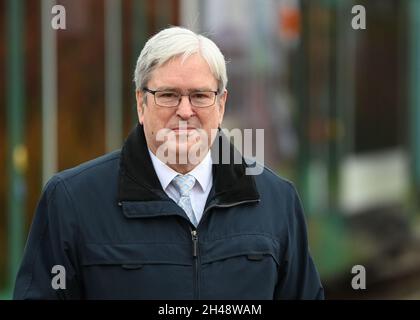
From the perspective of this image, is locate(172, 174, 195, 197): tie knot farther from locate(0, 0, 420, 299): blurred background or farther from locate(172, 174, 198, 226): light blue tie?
locate(0, 0, 420, 299): blurred background

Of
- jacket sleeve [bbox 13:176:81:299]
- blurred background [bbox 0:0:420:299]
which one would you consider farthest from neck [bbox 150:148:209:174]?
blurred background [bbox 0:0:420:299]

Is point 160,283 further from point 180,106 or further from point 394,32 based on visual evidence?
point 394,32

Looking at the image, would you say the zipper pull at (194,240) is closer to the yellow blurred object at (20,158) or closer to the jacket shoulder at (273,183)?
the jacket shoulder at (273,183)

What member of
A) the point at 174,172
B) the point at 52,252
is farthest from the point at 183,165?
the point at 52,252

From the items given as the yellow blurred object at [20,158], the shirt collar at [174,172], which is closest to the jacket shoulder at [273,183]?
the shirt collar at [174,172]

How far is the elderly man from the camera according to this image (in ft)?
8.36

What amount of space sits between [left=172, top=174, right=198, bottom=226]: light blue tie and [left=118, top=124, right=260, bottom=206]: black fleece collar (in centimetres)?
5

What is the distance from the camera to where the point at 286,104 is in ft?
25.9

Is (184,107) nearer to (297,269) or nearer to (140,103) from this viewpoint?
(140,103)

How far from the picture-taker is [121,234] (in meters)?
2.56

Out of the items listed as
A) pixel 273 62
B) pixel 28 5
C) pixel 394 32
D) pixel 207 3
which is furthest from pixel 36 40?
pixel 394 32

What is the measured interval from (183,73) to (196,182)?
0.31 meters

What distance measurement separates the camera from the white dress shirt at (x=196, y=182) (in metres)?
2.69

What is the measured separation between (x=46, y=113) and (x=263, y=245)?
11.7 ft
